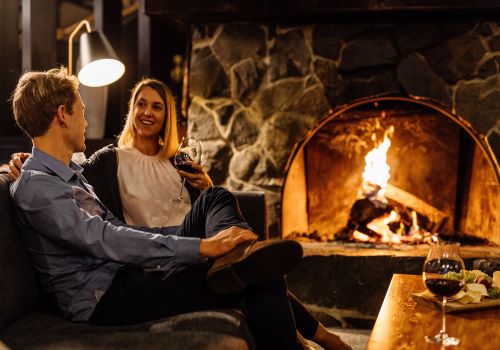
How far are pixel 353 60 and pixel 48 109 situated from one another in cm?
194

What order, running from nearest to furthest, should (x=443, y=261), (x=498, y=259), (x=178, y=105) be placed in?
(x=443, y=261) → (x=498, y=259) → (x=178, y=105)

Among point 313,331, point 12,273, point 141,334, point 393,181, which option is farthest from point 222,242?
point 393,181

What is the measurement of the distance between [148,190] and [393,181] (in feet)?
5.40

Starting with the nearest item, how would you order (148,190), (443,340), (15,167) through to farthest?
(443,340) → (15,167) → (148,190)

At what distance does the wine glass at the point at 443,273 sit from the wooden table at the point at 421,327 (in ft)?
0.15

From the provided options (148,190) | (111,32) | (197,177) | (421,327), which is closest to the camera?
(421,327)

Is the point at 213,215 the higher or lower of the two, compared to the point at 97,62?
lower

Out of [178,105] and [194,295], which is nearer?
[194,295]

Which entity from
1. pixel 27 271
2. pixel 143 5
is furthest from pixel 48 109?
pixel 143 5

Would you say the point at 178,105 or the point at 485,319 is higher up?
the point at 178,105

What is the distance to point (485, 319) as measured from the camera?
1.67m

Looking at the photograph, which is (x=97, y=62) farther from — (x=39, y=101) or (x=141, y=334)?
(x=141, y=334)

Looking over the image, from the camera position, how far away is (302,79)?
133 inches

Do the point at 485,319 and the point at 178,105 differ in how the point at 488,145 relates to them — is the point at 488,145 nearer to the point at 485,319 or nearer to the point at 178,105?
the point at 485,319
